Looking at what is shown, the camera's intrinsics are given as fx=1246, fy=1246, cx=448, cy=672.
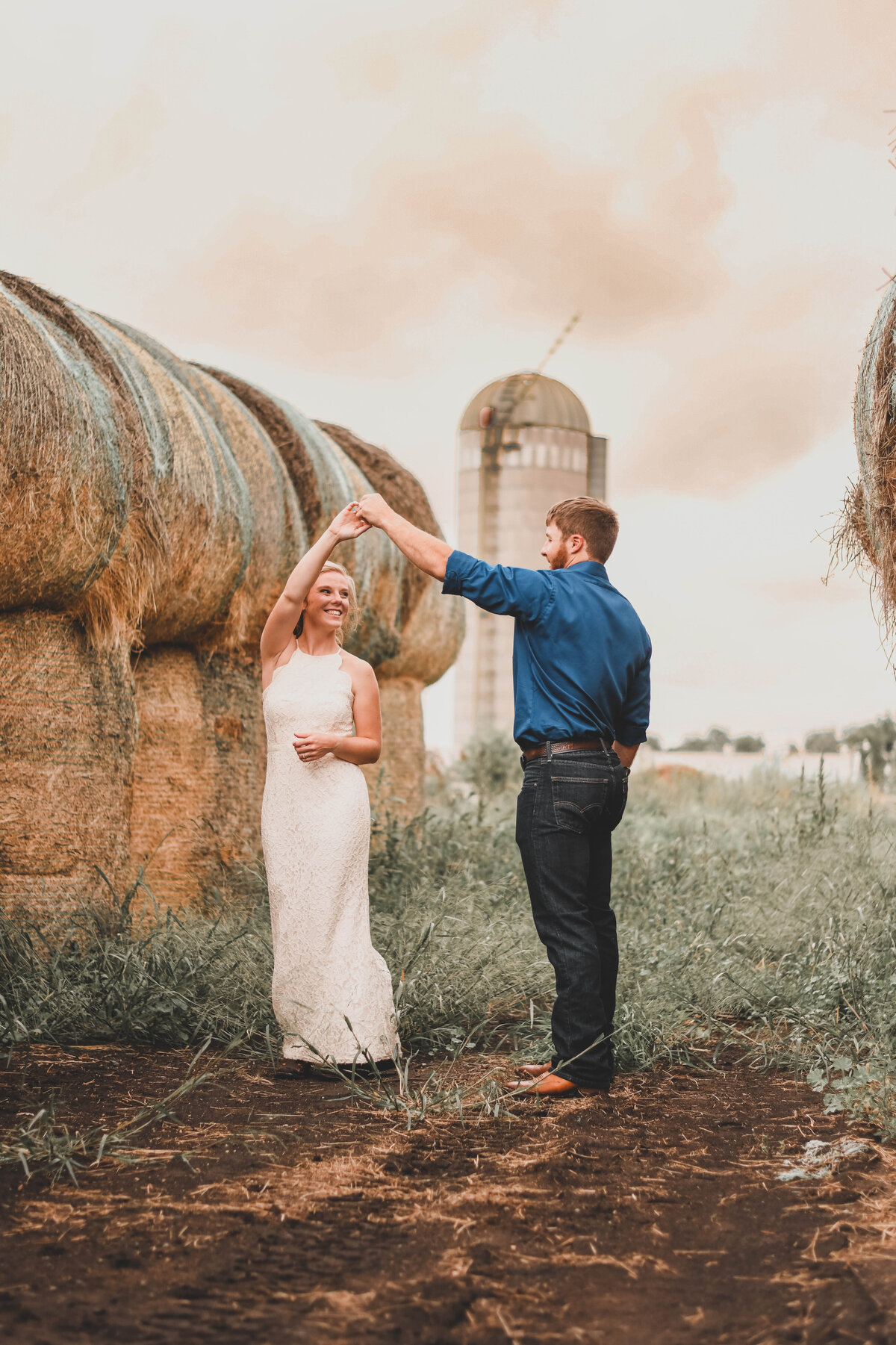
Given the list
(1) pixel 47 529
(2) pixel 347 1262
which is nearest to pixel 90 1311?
(2) pixel 347 1262

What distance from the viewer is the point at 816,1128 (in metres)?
3.90

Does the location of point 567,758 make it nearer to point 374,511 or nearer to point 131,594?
point 374,511

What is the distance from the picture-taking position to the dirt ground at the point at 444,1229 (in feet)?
8.00

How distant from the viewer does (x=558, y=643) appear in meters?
4.25

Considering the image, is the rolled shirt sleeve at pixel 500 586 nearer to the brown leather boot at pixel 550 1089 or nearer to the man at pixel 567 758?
the man at pixel 567 758

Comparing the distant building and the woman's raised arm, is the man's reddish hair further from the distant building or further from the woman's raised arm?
the distant building

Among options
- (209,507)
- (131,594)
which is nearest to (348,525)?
(131,594)

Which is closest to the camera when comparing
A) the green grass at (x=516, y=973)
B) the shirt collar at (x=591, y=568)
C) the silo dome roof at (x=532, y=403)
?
the shirt collar at (x=591, y=568)

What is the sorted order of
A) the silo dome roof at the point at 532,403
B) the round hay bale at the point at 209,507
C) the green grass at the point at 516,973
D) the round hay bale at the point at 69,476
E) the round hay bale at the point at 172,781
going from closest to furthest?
the green grass at the point at 516,973 < the round hay bale at the point at 69,476 < the round hay bale at the point at 209,507 < the round hay bale at the point at 172,781 < the silo dome roof at the point at 532,403

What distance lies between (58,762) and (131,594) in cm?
86

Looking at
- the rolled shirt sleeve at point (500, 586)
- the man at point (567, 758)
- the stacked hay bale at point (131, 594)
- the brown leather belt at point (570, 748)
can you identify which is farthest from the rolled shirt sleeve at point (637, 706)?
the stacked hay bale at point (131, 594)

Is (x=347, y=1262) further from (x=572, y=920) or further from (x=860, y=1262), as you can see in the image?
(x=572, y=920)

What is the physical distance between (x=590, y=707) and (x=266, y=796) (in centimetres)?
134

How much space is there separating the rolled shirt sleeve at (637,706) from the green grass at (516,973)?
3.76 ft
